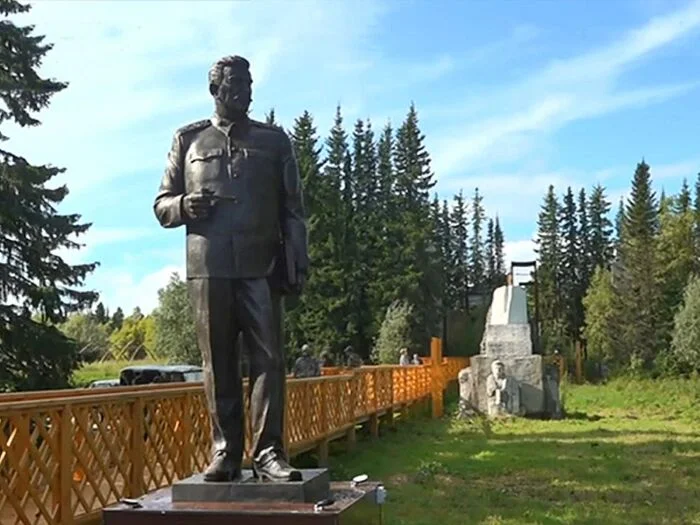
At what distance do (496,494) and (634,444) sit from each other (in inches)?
209

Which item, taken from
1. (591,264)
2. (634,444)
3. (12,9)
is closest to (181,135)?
(634,444)

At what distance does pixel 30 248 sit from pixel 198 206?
43.2ft

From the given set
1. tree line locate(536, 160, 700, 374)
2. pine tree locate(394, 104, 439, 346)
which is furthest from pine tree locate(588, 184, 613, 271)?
pine tree locate(394, 104, 439, 346)

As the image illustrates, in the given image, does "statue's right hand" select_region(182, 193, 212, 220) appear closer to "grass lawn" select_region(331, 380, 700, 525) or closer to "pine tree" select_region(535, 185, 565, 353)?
"grass lawn" select_region(331, 380, 700, 525)

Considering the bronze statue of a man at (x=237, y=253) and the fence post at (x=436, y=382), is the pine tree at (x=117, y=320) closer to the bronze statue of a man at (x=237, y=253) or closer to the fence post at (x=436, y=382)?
the fence post at (x=436, y=382)

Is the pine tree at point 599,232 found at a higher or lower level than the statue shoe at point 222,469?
higher

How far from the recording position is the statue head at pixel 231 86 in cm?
480

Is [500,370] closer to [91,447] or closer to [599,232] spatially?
[91,447]

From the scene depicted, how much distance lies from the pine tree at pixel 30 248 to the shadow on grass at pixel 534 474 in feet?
19.2

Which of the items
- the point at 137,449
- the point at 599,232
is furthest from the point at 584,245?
the point at 137,449

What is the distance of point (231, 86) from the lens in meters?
4.80

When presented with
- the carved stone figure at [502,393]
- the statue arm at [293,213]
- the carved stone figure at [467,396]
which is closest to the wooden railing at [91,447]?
the statue arm at [293,213]

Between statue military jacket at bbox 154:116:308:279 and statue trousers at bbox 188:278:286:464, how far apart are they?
3.4 inches

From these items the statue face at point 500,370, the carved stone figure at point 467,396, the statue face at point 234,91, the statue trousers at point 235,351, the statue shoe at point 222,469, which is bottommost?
the carved stone figure at point 467,396
